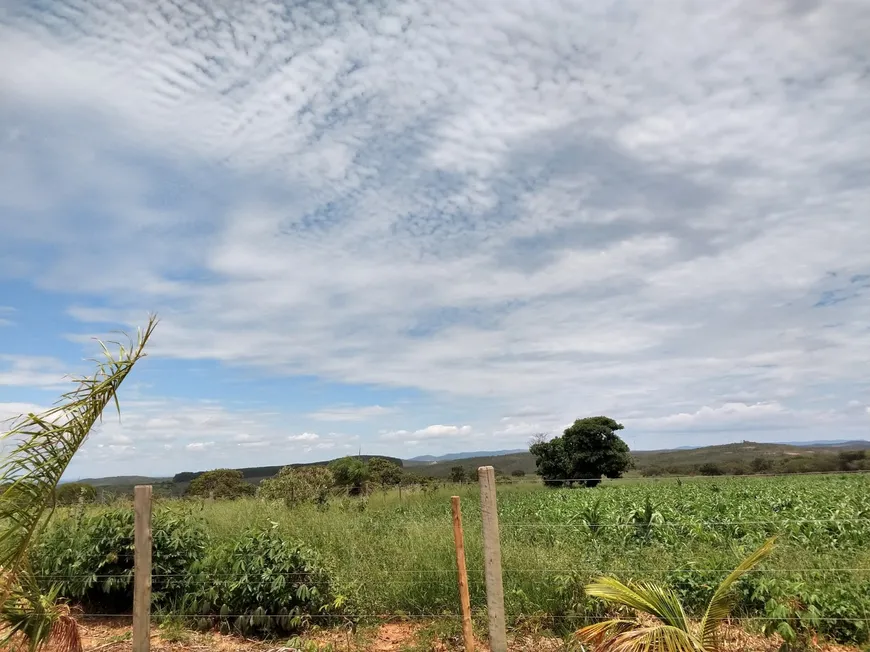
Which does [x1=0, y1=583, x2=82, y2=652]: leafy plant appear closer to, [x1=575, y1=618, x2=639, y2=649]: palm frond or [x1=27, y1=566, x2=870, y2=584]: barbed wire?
[x1=27, y1=566, x2=870, y2=584]: barbed wire

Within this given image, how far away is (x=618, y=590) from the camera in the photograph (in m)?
3.89

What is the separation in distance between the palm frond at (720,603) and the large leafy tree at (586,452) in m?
35.1

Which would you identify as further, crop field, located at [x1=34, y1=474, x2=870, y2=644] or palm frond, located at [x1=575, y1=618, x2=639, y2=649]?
crop field, located at [x1=34, y1=474, x2=870, y2=644]

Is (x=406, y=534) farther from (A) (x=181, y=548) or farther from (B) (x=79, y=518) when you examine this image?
(B) (x=79, y=518)

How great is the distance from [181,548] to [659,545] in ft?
20.6

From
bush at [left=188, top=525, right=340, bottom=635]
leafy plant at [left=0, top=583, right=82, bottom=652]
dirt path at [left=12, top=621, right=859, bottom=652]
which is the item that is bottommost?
dirt path at [left=12, top=621, right=859, bottom=652]

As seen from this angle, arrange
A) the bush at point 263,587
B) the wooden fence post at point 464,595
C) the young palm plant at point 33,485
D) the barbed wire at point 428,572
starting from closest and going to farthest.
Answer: the young palm plant at point 33,485 < the wooden fence post at point 464,595 < the barbed wire at point 428,572 < the bush at point 263,587

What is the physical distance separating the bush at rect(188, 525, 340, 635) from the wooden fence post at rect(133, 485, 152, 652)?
114 centimetres

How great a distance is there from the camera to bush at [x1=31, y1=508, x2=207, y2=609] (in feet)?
22.8

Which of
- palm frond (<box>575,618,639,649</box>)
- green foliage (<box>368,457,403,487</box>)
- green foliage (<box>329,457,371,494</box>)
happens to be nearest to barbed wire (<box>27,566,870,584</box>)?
palm frond (<box>575,618,639,649</box>)

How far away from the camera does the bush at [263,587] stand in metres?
6.08

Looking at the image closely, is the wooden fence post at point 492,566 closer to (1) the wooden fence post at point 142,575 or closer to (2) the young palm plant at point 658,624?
(2) the young palm plant at point 658,624

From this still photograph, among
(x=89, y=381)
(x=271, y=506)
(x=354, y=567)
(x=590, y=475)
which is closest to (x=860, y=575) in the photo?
(x=354, y=567)

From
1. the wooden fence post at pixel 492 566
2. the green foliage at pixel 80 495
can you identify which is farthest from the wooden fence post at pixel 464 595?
the green foliage at pixel 80 495
